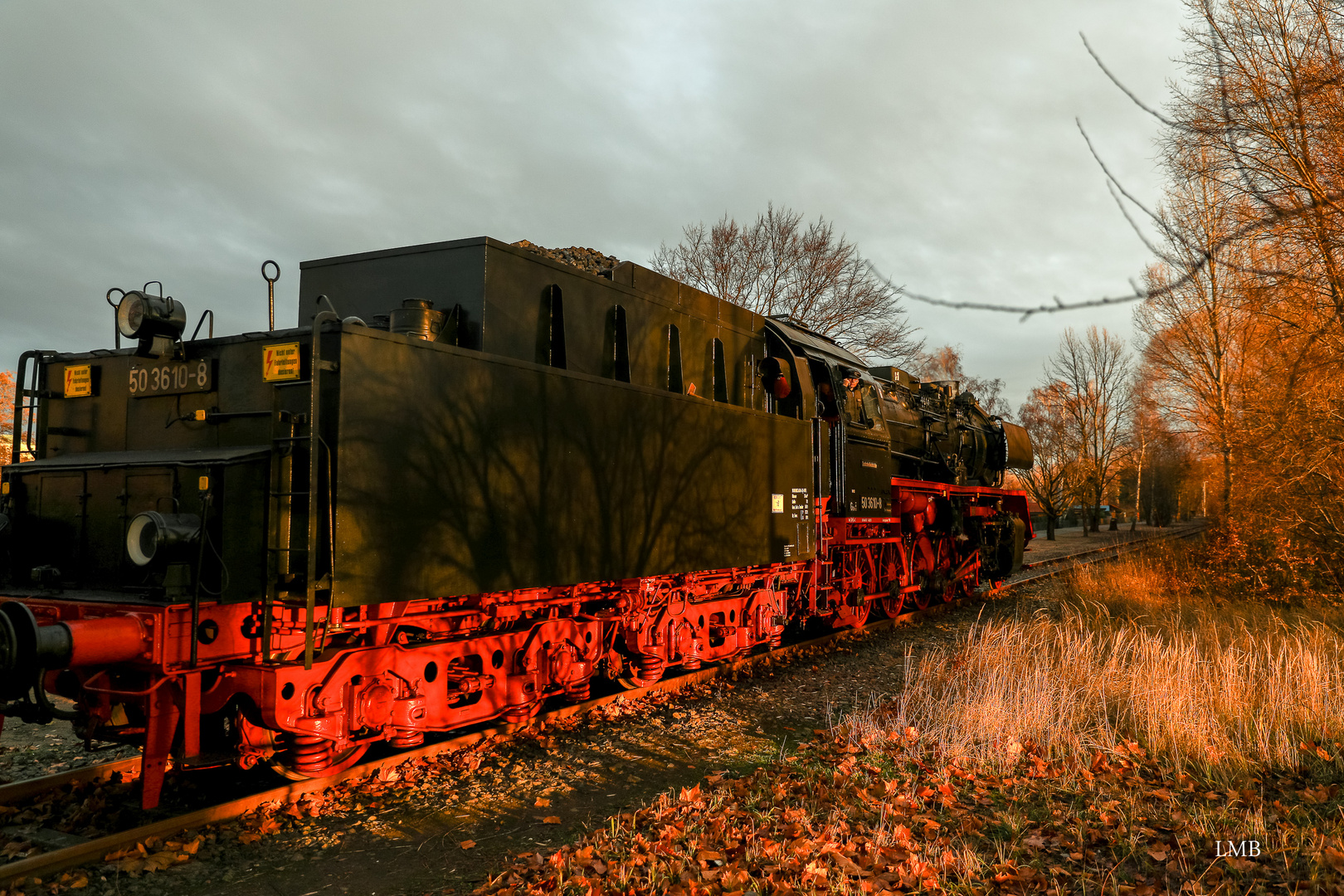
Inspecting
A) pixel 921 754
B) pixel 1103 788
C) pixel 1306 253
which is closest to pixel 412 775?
pixel 921 754

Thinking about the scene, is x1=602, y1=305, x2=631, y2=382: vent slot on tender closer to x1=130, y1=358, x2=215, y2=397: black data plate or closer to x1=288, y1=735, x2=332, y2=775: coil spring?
x1=130, y1=358, x2=215, y2=397: black data plate

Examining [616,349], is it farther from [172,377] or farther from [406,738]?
[406,738]

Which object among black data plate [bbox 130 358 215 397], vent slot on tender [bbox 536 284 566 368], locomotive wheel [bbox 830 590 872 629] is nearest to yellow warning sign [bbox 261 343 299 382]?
black data plate [bbox 130 358 215 397]

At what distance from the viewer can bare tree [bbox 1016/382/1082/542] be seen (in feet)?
128

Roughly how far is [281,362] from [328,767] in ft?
7.78

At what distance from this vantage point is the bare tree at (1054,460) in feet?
128

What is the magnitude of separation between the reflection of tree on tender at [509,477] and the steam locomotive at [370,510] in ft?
0.06

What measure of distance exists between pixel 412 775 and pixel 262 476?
85.8 inches

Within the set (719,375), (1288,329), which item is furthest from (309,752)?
(1288,329)

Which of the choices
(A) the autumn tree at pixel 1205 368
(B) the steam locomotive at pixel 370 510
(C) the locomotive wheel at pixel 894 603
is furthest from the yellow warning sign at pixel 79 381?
(A) the autumn tree at pixel 1205 368

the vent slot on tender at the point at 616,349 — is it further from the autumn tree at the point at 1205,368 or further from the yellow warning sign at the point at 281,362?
the autumn tree at the point at 1205,368

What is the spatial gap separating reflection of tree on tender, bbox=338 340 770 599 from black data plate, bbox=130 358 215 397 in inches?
49.3

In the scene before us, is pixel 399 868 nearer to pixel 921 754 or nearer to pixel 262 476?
pixel 262 476

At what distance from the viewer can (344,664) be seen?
4.89 meters
